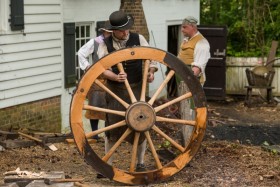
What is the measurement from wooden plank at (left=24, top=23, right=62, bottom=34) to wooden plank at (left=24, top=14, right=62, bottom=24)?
7cm

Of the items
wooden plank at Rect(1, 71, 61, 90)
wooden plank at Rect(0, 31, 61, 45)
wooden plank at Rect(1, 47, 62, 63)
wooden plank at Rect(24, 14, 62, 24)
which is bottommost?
wooden plank at Rect(1, 71, 61, 90)

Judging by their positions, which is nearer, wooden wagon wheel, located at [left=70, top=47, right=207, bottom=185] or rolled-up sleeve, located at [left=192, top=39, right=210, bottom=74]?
wooden wagon wheel, located at [left=70, top=47, right=207, bottom=185]

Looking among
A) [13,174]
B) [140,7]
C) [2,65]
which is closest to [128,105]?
[13,174]

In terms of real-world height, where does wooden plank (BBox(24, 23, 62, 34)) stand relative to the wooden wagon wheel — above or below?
above

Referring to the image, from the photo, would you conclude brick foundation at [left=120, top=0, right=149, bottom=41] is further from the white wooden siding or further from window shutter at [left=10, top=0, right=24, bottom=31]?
A: window shutter at [left=10, top=0, right=24, bottom=31]

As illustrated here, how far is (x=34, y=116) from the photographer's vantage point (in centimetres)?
1292

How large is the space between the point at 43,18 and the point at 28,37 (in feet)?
1.91

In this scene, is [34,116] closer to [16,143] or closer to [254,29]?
[16,143]

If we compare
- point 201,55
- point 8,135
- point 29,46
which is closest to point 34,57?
point 29,46

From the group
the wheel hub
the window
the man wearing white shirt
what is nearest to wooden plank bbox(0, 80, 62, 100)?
the window

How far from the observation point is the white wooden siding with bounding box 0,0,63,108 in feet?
39.7

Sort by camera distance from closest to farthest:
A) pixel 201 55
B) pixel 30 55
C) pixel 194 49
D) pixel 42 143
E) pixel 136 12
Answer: pixel 201 55 → pixel 194 49 → pixel 42 143 → pixel 30 55 → pixel 136 12

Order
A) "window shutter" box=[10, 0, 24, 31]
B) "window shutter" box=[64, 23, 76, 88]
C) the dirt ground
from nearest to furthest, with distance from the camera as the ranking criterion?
1. the dirt ground
2. "window shutter" box=[10, 0, 24, 31]
3. "window shutter" box=[64, 23, 76, 88]

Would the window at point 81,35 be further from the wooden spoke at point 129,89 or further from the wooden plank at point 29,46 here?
the wooden spoke at point 129,89
